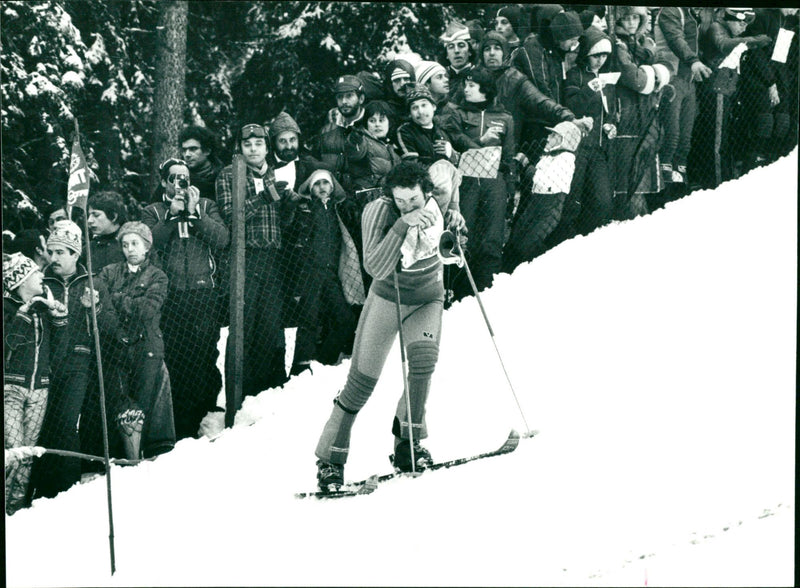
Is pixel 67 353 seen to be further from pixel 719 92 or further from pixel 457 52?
pixel 719 92

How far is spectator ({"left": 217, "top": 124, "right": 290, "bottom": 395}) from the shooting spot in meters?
6.48

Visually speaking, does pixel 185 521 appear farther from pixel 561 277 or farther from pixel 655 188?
pixel 655 188

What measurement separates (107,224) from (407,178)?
1.48 m

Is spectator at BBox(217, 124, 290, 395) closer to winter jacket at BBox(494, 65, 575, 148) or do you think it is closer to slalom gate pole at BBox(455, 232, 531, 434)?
winter jacket at BBox(494, 65, 575, 148)

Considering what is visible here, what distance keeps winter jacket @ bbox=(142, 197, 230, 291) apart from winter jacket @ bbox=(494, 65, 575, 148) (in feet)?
5.07

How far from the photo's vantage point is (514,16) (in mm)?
6535

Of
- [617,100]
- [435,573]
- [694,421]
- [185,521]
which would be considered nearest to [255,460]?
[185,521]

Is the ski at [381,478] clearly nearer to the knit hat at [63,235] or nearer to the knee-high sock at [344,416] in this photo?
the knee-high sock at [344,416]

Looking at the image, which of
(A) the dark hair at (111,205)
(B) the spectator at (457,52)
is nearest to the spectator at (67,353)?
(A) the dark hair at (111,205)

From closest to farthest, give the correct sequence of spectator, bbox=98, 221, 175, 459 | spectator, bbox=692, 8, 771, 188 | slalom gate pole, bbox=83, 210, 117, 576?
slalom gate pole, bbox=83, 210, 117, 576 < spectator, bbox=98, 221, 175, 459 < spectator, bbox=692, 8, 771, 188

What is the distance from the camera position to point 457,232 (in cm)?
634

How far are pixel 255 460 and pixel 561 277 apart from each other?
5.87 ft

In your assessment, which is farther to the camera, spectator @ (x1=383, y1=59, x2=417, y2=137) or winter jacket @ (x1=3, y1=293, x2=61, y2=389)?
spectator @ (x1=383, y1=59, x2=417, y2=137)

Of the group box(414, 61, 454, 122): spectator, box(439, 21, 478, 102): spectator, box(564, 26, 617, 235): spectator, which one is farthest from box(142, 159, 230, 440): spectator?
box(564, 26, 617, 235): spectator
